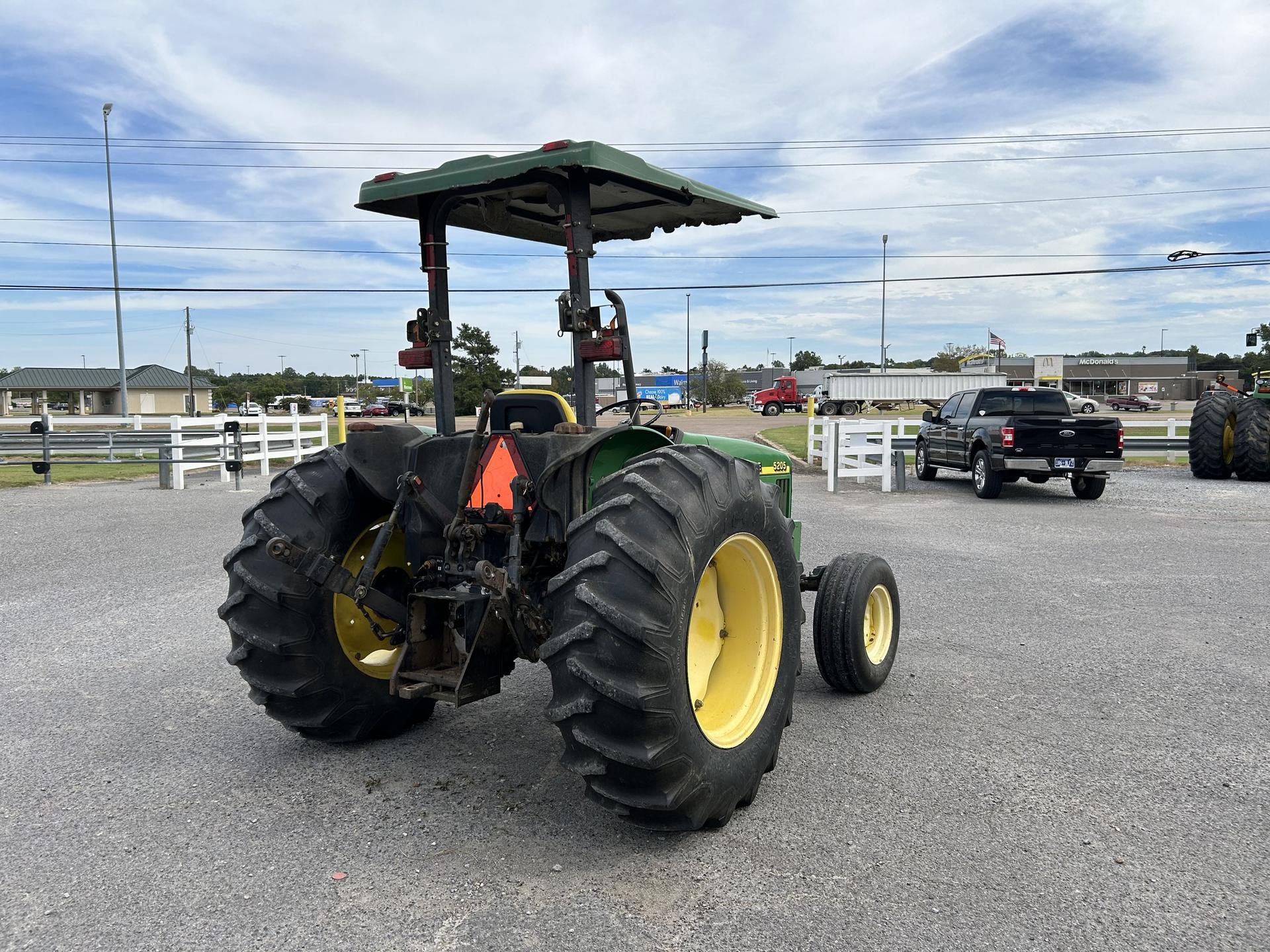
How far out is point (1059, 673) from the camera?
218 inches

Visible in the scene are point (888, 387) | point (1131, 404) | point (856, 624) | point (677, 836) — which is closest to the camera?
point (677, 836)

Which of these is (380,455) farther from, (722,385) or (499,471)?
(722,385)

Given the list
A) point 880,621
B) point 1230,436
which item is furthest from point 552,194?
point 1230,436

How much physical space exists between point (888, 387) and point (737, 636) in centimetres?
5326

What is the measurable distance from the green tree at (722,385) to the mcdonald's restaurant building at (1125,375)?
20358 mm

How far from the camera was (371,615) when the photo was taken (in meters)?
4.39

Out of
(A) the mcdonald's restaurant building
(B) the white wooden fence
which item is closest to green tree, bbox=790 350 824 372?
(A) the mcdonald's restaurant building

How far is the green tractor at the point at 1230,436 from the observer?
1603cm

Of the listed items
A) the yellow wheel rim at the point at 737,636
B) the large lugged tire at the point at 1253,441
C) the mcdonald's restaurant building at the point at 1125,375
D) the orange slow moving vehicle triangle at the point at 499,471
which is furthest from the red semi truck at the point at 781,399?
the orange slow moving vehicle triangle at the point at 499,471

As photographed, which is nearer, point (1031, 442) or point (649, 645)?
point (649, 645)

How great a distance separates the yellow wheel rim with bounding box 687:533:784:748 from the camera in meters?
3.74

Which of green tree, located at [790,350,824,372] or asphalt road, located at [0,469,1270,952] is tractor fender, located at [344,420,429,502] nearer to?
asphalt road, located at [0,469,1270,952]

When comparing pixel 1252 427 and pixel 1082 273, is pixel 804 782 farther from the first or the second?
pixel 1082 273

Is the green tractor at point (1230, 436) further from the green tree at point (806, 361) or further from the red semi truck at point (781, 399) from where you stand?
the green tree at point (806, 361)
